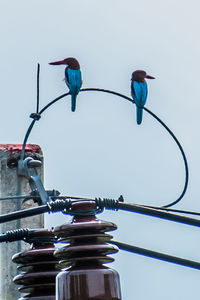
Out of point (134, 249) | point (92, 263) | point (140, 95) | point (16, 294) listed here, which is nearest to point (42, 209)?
point (92, 263)

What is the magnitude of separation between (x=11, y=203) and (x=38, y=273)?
143cm

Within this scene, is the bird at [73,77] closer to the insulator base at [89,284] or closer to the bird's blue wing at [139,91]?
the bird's blue wing at [139,91]

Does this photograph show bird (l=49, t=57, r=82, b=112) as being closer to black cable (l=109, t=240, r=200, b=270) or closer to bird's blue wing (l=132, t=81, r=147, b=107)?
bird's blue wing (l=132, t=81, r=147, b=107)

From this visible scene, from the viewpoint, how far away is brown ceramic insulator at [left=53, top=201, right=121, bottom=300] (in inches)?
67.3

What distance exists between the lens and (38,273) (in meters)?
1.97

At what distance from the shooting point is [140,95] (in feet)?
12.0

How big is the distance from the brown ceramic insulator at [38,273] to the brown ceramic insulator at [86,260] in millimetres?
153

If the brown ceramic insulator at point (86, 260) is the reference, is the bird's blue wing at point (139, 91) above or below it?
above

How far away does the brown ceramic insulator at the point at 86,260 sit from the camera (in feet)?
5.61

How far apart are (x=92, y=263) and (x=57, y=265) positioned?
0.18 meters

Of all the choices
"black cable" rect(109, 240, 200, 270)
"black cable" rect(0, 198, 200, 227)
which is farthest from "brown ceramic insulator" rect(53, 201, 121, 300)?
"black cable" rect(109, 240, 200, 270)

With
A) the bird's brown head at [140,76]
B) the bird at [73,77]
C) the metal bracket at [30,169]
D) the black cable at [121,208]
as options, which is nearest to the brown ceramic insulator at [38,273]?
the black cable at [121,208]

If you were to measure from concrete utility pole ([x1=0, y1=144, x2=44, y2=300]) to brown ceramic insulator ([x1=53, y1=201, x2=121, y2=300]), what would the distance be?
147 centimetres

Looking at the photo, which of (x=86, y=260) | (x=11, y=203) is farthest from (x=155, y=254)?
(x=86, y=260)
